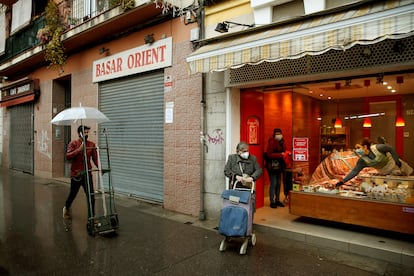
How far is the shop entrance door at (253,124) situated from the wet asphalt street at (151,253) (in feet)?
5.06

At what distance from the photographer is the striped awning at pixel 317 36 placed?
12.1ft

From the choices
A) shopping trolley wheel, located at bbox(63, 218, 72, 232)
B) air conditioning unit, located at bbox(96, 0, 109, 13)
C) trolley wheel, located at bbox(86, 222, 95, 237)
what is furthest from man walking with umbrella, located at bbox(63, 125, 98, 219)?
air conditioning unit, located at bbox(96, 0, 109, 13)

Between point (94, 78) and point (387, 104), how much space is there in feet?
26.4

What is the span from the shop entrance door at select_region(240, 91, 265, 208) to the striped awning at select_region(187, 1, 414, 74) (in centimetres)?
159

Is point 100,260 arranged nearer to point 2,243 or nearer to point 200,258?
point 200,258

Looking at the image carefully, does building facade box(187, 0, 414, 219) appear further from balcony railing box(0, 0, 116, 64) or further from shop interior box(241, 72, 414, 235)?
balcony railing box(0, 0, 116, 64)

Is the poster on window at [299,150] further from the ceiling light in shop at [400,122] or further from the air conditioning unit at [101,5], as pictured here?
the air conditioning unit at [101,5]

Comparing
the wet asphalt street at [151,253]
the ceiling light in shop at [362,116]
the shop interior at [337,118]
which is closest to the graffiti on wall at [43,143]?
the wet asphalt street at [151,253]

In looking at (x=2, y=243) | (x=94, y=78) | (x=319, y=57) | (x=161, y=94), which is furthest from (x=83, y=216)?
(x=319, y=57)

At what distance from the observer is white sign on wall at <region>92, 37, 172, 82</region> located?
7.52 meters

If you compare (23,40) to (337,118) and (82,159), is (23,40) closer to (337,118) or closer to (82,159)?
A: (82,159)

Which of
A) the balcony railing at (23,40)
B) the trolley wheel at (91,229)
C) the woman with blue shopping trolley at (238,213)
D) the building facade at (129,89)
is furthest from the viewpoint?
the balcony railing at (23,40)

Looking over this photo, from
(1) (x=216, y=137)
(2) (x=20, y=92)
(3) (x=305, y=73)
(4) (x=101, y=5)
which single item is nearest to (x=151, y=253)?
(1) (x=216, y=137)

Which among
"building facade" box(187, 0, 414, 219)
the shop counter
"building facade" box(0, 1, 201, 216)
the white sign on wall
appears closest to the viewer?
"building facade" box(187, 0, 414, 219)
